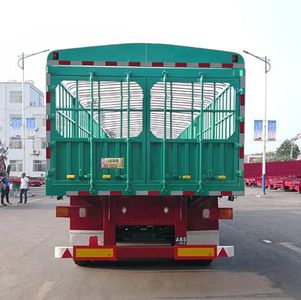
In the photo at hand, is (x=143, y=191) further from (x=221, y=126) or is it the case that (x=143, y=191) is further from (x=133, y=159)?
(x=221, y=126)

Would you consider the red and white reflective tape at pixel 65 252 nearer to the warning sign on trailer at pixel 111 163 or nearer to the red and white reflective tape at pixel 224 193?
the warning sign on trailer at pixel 111 163

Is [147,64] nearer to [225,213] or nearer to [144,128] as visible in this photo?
[144,128]

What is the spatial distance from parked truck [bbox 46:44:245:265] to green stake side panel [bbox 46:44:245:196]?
0.01 meters

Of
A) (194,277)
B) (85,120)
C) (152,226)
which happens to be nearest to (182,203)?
(152,226)

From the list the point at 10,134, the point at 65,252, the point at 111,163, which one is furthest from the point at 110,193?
the point at 10,134

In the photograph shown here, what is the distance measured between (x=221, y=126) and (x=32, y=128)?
34943 millimetres

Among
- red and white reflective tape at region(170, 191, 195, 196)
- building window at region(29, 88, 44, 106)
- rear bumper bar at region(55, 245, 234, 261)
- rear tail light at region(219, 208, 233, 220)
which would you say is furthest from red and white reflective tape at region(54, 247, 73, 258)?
building window at region(29, 88, 44, 106)

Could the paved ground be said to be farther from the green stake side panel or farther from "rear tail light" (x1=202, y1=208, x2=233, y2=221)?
the green stake side panel

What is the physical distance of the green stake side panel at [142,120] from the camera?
6609mm

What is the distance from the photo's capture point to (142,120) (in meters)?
6.70

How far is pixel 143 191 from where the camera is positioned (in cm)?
663

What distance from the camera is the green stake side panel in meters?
6.61

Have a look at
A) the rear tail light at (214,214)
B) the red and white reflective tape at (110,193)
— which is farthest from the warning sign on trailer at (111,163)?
the rear tail light at (214,214)

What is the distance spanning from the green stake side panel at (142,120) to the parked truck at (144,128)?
1 cm
